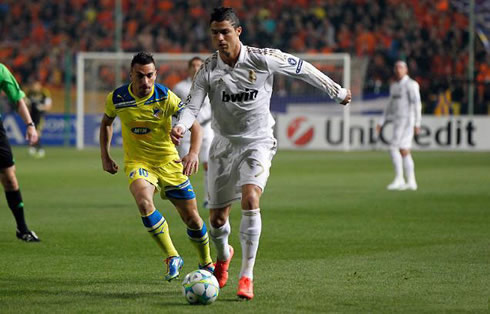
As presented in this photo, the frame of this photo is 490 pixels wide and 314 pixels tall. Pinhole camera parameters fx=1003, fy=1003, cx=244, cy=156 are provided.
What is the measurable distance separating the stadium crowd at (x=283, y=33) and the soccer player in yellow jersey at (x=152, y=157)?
2350 cm

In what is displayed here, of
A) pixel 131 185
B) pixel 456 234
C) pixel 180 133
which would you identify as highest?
pixel 180 133

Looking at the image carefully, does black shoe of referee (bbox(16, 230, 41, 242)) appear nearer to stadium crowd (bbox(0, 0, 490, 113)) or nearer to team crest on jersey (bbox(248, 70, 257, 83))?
team crest on jersey (bbox(248, 70, 257, 83))

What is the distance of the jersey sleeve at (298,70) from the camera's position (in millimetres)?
7688

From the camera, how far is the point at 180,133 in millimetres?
7344

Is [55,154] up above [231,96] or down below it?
below

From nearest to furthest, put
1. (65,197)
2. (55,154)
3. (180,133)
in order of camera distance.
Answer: (180,133) < (65,197) < (55,154)

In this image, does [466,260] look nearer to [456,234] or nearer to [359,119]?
[456,234]

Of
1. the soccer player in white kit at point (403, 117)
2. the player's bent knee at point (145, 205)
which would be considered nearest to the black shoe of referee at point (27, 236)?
the player's bent knee at point (145, 205)

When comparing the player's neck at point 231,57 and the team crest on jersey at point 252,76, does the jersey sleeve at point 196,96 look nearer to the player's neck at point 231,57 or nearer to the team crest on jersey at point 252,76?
the player's neck at point 231,57

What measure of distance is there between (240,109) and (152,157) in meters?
1.11

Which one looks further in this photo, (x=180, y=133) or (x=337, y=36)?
(x=337, y=36)

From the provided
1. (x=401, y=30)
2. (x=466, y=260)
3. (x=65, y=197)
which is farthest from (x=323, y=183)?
(x=401, y=30)

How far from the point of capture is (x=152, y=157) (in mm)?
8414

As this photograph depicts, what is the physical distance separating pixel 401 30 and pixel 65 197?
1952 centimetres
